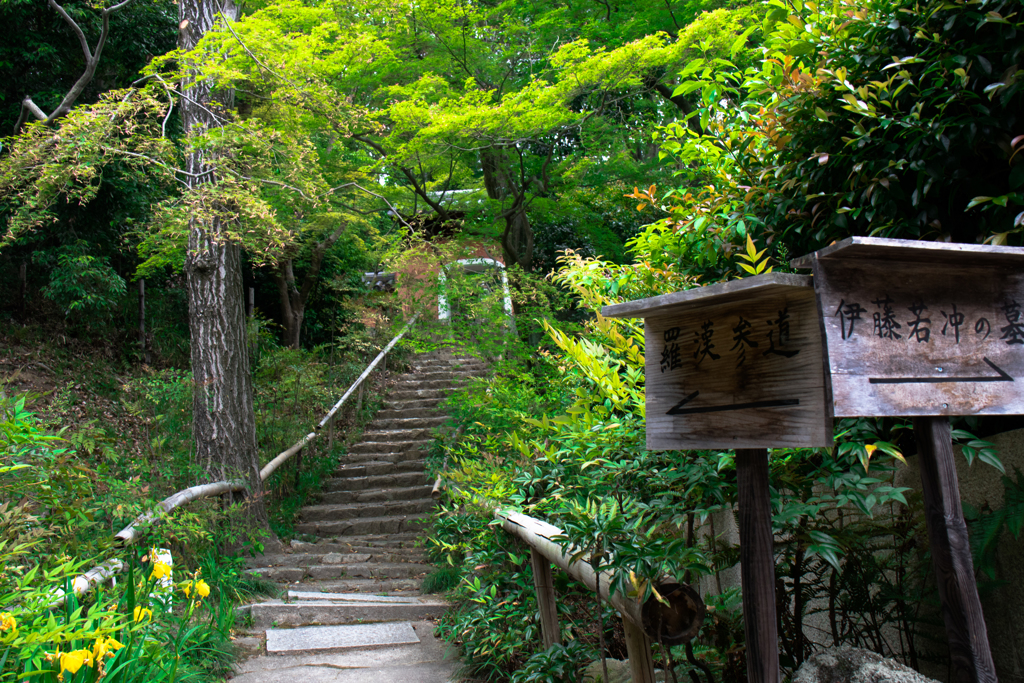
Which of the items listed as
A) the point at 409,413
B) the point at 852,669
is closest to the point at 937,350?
the point at 852,669

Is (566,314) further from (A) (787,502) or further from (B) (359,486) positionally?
(A) (787,502)

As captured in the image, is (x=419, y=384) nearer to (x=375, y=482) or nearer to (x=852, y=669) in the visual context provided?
(x=375, y=482)

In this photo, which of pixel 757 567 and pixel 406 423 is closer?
pixel 757 567

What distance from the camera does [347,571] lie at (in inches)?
245

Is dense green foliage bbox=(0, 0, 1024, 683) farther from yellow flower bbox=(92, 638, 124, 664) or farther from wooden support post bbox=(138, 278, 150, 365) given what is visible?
wooden support post bbox=(138, 278, 150, 365)

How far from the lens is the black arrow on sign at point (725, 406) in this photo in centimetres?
149

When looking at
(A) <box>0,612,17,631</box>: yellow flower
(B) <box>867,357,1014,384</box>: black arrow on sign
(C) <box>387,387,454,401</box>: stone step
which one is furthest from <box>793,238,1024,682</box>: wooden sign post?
(C) <box>387,387,454,401</box>: stone step

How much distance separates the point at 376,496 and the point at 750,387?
22.9ft

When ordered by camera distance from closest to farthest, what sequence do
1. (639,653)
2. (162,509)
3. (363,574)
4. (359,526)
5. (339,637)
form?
(639,653), (162,509), (339,637), (363,574), (359,526)

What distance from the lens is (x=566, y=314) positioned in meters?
8.61

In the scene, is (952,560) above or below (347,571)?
above

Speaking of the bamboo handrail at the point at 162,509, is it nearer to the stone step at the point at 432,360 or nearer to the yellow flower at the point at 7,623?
the yellow flower at the point at 7,623

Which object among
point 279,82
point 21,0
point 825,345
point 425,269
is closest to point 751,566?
point 825,345

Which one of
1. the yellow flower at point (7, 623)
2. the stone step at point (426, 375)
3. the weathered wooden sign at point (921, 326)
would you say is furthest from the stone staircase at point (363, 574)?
the weathered wooden sign at point (921, 326)
